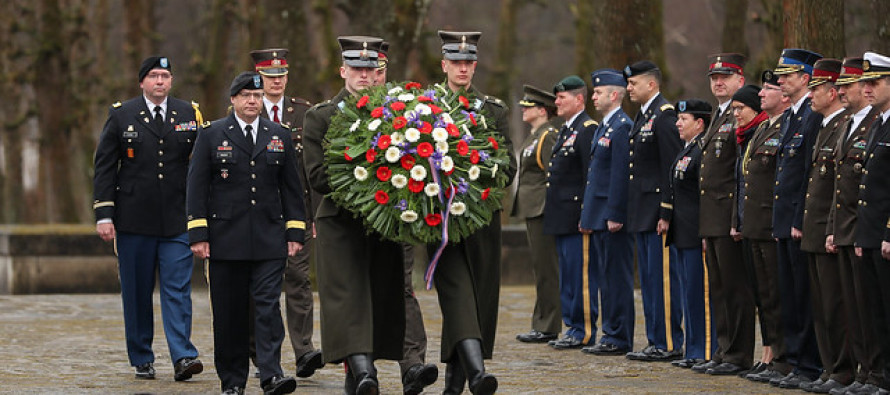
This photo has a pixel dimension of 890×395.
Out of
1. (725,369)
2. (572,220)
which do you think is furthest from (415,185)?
(572,220)

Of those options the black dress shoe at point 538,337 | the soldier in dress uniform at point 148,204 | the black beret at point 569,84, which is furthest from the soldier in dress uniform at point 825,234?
the soldier in dress uniform at point 148,204

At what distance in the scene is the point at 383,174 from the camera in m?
9.52

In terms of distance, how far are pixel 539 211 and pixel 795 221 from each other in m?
4.24

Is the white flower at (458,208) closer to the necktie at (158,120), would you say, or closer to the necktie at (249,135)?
the necktie at (249,135)

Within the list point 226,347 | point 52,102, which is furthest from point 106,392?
point 52,102

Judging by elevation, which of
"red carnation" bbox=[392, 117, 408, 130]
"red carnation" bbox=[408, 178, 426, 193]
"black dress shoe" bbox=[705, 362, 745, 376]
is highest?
"red carnation" bbox=[392, 117, 408, 130]

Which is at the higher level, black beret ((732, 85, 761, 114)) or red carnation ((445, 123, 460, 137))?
black beret ((732, 85, 761, 114))

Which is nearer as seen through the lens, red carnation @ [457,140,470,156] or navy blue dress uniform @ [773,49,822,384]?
red carnation @ [457,140,470,156]

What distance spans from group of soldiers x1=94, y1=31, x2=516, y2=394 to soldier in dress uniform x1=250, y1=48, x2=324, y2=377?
0.03ft

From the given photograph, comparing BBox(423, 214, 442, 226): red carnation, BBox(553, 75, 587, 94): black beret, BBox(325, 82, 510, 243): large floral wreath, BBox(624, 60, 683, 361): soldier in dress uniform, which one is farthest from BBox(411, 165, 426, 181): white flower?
BBox(553, 75, 587, 94): black beret

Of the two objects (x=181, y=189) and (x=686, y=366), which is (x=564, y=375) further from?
(x=181, y=189)

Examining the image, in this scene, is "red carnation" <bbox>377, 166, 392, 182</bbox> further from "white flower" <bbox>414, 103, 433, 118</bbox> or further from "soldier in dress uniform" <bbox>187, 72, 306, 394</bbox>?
"soldier in dress uniform" <bbox>187, 72, 306, 394</bbox>

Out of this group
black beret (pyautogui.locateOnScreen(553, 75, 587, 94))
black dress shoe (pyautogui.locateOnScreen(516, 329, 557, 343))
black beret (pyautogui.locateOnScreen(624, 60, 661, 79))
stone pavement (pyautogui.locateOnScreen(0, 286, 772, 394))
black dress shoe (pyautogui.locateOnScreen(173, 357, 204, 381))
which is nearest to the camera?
stone pavement (pyautogui.locateOnScreen(0, 286, 772, 394))

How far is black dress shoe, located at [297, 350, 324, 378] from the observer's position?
1177 cm
